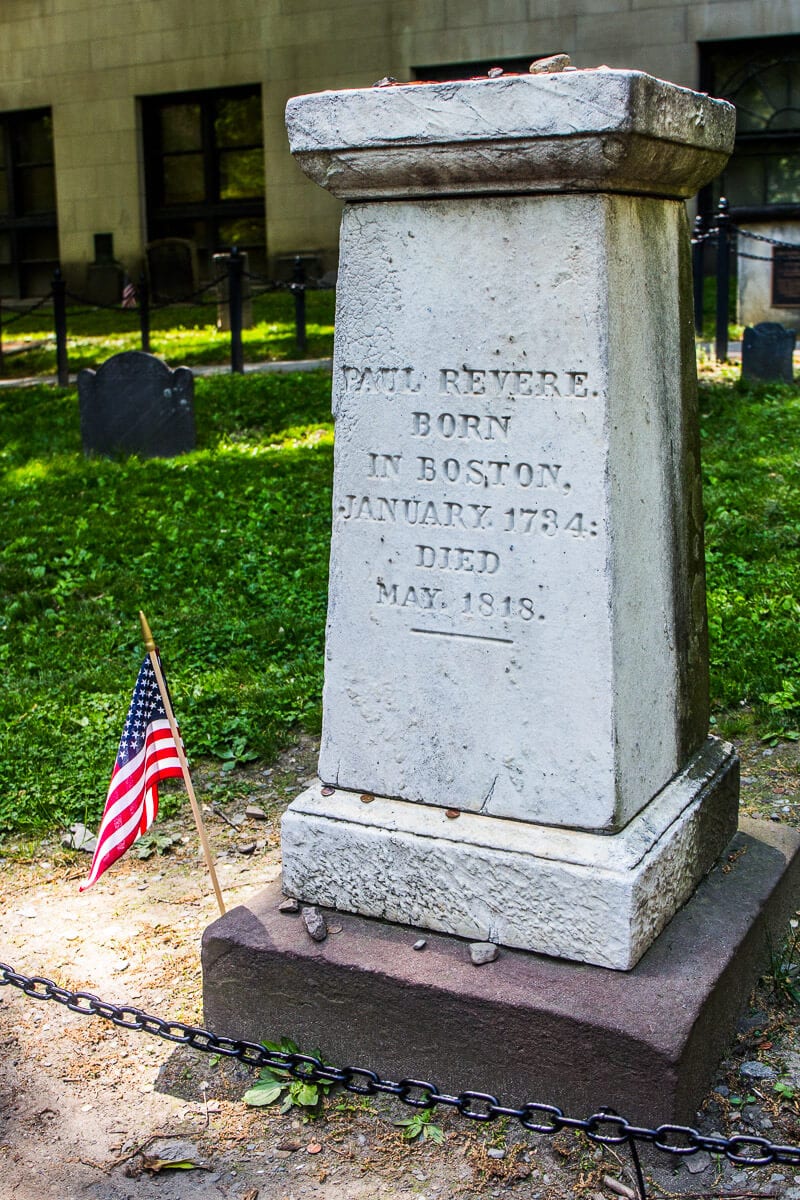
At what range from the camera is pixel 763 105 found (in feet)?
61.3

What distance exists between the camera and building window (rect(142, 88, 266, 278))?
2189cm

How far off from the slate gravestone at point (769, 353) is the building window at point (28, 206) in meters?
16.2

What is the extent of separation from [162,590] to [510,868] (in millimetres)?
4141

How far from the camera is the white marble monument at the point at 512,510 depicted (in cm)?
295

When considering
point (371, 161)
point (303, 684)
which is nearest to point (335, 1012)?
point (371, 161)

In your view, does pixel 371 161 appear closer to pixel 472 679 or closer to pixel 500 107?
pixel 500 107

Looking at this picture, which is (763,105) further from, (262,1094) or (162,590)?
(262,1094)

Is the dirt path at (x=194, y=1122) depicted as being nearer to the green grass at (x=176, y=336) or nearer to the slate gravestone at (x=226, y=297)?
the green grass at (x=176, y=336)

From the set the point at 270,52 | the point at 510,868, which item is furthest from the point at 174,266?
the point at 510,868

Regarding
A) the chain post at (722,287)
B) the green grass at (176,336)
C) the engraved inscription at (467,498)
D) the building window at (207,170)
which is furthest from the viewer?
the building window at (207,170)

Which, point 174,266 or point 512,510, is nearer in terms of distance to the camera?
point 512,510

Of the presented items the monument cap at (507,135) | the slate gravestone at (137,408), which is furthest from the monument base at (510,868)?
the slate gravestone at (137,408)

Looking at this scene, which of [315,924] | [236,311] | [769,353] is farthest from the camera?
[236,311]

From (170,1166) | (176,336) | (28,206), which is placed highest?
(28,206)
